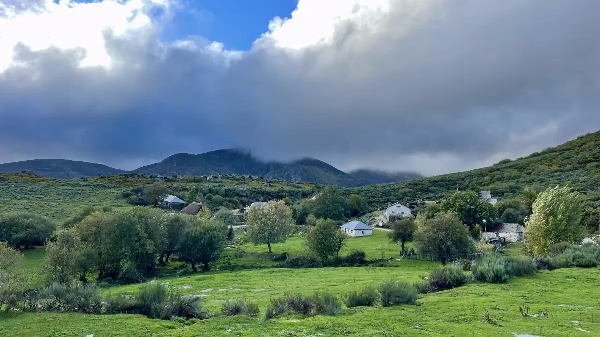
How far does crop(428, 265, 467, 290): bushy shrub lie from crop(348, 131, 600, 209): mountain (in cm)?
8497

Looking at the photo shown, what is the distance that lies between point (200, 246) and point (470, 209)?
44.7 metres

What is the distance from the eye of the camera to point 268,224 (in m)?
65.7

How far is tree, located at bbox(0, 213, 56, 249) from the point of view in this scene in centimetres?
6141

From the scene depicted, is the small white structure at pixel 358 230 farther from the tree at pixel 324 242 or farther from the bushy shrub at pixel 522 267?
the bushy shrub at pixel 522 267

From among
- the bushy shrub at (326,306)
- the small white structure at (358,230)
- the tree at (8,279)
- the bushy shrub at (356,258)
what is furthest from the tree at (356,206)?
the bushy shrub at (326,306)

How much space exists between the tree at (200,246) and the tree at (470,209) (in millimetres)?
38998

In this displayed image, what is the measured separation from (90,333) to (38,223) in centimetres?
5611

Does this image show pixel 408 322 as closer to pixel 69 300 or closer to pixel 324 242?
pixel 69 300

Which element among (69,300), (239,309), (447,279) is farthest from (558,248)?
(69,300)

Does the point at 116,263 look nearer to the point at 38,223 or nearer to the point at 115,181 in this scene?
the point at 38,223

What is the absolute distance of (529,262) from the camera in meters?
29.6

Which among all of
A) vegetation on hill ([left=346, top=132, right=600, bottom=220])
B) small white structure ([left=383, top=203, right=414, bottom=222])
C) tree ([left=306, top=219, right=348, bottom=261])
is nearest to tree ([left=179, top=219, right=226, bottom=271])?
tree ([left=306, top=219, right=348, bottom=261])

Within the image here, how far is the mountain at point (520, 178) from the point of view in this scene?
117150 mm

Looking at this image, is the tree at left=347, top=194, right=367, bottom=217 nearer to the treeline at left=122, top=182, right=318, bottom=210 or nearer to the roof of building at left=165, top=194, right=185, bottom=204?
the treeline at left=122, top=182, right=318, bottom=210
